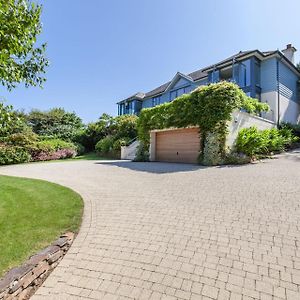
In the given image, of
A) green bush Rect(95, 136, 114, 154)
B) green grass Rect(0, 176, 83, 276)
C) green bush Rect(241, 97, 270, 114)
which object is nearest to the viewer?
green grass Rect(0, 176, 83, 276)

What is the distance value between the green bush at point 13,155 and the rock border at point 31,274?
15.1 m

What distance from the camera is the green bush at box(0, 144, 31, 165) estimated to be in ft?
53.8

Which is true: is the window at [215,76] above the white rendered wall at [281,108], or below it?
above

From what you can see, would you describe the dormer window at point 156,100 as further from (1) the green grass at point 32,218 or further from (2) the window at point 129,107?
(1) the green grass at point 32,218

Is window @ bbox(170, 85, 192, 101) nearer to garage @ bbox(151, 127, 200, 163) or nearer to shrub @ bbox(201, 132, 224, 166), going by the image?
garage @ bbox(151, 127, 200, 163)

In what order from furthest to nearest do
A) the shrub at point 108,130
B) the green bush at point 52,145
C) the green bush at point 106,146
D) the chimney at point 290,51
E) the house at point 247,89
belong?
1. the chimney at point 290,51
2. the shrub at point 108,130
3. the green bush at point 106,146
4. the green bush at point 52,145
5. the house at point 247,89

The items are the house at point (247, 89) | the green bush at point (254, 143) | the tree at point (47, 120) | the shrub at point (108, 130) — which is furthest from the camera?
the tree at point (47, 120)

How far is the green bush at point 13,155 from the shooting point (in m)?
16.4

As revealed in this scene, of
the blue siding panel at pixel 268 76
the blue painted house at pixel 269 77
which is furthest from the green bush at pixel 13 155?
the blue siding panel at pixel 268 76

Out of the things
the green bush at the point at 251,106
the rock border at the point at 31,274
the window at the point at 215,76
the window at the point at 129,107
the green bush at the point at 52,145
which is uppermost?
the window at the point at 215,76

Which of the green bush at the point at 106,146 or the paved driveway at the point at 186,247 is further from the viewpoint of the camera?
the green bush at the point at 106,146

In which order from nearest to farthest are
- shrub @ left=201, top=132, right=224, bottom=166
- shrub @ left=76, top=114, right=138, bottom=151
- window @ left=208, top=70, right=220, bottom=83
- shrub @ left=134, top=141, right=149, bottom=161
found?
shrub @ left=201, top=132, right=224, bottom=166 < shrub @ left=134, top=141, right=149, bottom=161 < shrub @ left=76, top=114, right=138, bottom=151 < window @ left=208, top=70, right=220, bottom=83

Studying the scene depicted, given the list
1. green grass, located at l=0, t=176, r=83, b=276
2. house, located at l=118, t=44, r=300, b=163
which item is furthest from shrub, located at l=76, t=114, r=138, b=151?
green grass, located at l=0, t=176, r=83, b=276

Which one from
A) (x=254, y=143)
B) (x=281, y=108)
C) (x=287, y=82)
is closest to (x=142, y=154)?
(x=254, y=143)
